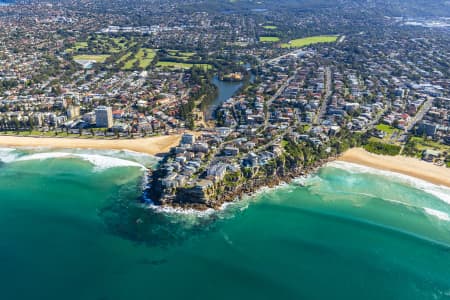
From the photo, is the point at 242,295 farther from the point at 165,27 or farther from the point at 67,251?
the point at 165,27

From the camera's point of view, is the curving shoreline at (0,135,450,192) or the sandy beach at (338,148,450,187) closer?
the sandy beach at (338,148,450,187)

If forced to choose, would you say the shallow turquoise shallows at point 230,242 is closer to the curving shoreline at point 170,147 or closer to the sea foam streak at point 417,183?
the sea foam streak at point 417,183

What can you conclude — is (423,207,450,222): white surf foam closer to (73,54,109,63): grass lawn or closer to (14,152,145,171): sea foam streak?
(14,152,145,171): sea foam streak

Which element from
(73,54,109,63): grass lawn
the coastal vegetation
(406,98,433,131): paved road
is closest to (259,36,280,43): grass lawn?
(73,54,109,63): grass lawn

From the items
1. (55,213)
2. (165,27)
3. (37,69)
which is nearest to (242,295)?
(55,213)

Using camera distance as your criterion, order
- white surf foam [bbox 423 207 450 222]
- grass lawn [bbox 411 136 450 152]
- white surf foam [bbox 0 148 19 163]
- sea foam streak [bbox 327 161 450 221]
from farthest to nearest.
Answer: grass lawn [bbox 411 136 450 152]
white surf foam [bbox 0 148 19 163]
sea foam streak [bbox 327 161 450 221]
white surf foam [bbox 423 207 450 222]

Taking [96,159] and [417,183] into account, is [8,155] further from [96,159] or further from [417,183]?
[417,183]
